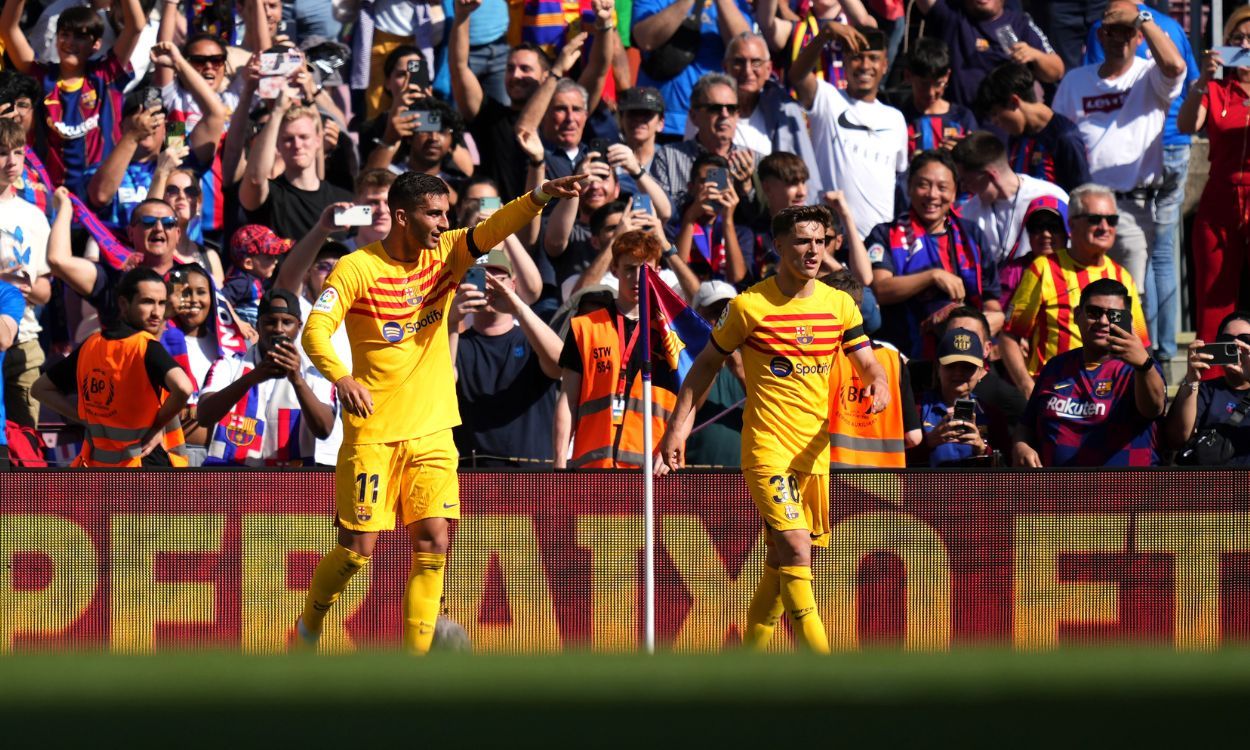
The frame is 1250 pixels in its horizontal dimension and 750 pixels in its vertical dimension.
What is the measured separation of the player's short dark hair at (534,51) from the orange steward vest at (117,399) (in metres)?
3.92

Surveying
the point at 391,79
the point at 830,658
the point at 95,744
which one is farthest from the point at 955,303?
the point at 95,744

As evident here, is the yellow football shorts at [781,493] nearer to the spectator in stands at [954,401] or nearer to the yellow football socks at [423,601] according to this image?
the spectator in stands at [954,401]

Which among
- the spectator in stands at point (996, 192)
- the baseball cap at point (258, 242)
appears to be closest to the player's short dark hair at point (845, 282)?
the spectator in stands at point (996, 192)

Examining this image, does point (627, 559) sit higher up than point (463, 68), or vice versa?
point (463, 68)

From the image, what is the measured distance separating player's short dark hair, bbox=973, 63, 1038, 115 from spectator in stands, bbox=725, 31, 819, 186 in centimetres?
135

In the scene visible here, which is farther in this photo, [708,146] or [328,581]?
[708,146]

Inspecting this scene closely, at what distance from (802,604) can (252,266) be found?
493 centimetres

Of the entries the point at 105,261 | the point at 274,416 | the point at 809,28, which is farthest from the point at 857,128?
the point at 105,261

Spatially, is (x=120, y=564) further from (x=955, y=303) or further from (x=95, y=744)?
(x=95, y=744)

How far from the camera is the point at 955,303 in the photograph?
1210 cm

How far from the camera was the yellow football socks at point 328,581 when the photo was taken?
30.2 ft

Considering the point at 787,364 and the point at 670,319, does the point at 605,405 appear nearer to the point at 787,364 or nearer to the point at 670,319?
the point at 670,319

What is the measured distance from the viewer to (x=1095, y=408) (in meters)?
10.7

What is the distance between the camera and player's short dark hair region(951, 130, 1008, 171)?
12906 millimetres
